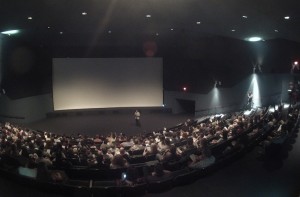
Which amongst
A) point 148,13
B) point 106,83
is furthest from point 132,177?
point 106,83

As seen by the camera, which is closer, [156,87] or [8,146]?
[8,146]

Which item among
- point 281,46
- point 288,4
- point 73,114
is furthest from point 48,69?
point 288,4

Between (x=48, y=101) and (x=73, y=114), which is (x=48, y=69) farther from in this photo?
(x=73, y=114)

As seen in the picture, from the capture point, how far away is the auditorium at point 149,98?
8.37 meters

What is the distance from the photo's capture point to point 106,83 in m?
25.8

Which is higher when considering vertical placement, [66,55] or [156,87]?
[66,55]

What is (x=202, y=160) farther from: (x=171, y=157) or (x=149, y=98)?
(x=149, y=98)

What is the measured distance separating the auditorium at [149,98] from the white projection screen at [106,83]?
0.08 m

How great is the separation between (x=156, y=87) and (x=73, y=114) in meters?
7.11

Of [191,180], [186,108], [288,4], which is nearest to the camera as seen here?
[191,180]

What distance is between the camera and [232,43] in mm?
22875

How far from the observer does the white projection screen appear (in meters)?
25.1

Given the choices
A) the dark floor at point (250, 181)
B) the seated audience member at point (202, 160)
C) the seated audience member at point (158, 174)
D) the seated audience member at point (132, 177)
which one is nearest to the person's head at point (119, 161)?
the seated audience member at point (132, 177)

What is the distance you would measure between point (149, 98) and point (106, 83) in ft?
12.3
